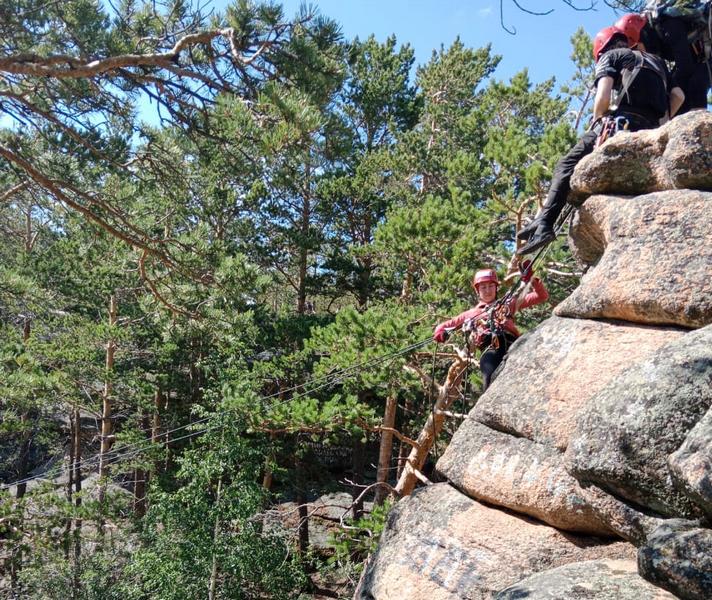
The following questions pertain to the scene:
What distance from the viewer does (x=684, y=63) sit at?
5145 mm

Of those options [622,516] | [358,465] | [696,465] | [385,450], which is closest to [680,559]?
[696,465]

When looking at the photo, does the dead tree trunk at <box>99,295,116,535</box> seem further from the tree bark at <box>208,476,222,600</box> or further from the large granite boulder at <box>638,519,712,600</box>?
the large granite boulder at <box>638,519,712,600</box>

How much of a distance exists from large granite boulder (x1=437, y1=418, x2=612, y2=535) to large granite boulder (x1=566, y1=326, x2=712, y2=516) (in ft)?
1.68

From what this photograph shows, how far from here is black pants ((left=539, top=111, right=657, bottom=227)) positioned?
482 cm

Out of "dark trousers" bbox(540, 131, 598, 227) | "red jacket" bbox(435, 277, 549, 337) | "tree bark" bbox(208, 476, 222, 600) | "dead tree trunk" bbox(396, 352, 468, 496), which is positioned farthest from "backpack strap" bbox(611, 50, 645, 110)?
"tree bark" bbox(208, 476, 222, 600)

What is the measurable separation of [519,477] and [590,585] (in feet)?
3.96

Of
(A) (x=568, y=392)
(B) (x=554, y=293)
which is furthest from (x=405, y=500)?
(B) (x=554, y=293)

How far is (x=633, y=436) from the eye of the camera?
294 cm

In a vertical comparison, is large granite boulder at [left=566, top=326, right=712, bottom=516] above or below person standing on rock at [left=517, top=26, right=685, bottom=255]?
below

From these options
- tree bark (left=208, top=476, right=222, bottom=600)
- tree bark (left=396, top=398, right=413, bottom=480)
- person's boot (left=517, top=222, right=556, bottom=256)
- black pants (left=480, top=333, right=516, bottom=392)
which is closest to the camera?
person's boot (left=517, top=222, right=556, bottom=256)

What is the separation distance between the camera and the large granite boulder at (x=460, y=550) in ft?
11.9

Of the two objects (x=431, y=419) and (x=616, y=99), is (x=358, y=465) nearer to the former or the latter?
(x=431, y=419)

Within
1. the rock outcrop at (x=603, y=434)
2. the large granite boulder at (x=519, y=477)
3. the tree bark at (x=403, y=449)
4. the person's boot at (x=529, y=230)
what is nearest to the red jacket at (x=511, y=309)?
the rock outcrop at (x=603, y=434)

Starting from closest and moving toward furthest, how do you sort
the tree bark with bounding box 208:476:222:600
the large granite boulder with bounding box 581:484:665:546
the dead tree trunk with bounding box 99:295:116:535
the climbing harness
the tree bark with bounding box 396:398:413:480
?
the large granite boulder with bounding box 581:484:665:546
the climbing harness
the tree bark with bounding box 208:476:222:600
the tree bark with bounding box 396:398:413:480
the dead tree trunk with bounding box 99:295:116:535
